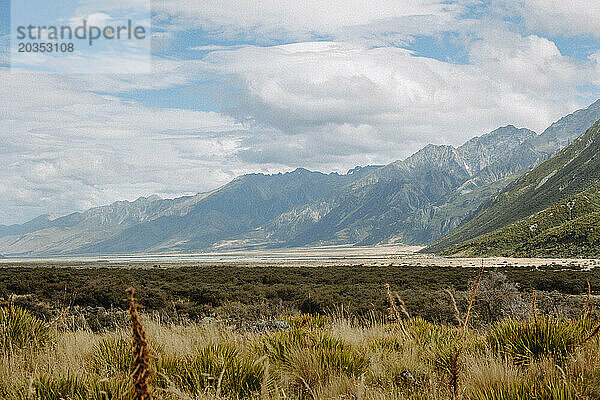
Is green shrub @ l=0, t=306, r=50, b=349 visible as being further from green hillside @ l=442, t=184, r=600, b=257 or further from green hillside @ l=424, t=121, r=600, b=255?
green hillside @ l=424, t=121, r=600, b=255

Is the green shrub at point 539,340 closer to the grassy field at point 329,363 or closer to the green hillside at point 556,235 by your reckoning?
the grassy field at point 329,363

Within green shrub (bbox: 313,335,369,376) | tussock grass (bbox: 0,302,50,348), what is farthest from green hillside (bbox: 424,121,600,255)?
tussock grass (bbox: 0,302,50,348)

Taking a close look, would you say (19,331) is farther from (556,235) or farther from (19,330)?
(556,235)

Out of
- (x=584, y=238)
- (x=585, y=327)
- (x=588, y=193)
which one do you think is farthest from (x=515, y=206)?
(x=585, y=327)

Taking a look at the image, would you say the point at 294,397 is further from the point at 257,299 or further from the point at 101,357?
the point at 257,299

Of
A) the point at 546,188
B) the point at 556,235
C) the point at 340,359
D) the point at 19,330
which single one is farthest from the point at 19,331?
the point at 546,188

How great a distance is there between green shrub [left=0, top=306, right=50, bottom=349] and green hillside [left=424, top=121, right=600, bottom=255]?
110434 mm

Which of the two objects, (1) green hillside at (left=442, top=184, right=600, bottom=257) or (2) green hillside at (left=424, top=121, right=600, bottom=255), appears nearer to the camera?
(1) green hillside at (left=442, top=184, right=600, bottom=257)

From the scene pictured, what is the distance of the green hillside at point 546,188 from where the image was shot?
127938mm

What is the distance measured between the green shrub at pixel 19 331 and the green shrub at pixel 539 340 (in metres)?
6.60

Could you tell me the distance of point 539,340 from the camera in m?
6.07

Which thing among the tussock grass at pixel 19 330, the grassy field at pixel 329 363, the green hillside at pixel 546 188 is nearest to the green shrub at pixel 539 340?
the grassy field at pixel 329 363

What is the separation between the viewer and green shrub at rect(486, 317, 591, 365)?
5848 millimetres

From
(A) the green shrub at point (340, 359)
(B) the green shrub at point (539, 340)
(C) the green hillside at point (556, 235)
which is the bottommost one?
(C) the green hillside at point (556, 235)
